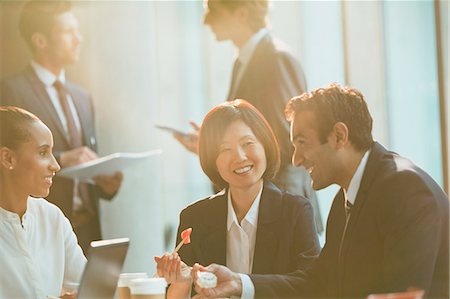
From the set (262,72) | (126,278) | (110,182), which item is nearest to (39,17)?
(110,182)

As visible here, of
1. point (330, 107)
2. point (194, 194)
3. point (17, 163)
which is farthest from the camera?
point (194, 194)

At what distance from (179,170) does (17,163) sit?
1.60 metres

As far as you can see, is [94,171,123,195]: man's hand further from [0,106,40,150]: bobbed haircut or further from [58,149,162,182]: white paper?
[0,106,40,150]: bobbed haircut

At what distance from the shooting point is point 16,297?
2102 mm

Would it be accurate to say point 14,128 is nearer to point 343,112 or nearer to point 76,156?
point 343,112

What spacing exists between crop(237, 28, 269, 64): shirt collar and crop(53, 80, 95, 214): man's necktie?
0.78 m

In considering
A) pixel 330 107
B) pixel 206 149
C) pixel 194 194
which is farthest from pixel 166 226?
pixel 330 107

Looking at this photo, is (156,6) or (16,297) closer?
(16,297)

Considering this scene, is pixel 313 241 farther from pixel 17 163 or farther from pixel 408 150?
pixel 408 150

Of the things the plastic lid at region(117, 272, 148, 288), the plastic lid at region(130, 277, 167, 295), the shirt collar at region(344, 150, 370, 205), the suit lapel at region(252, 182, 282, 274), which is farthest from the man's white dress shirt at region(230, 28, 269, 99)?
the plastic lid at region(130, 277, 167, 295)

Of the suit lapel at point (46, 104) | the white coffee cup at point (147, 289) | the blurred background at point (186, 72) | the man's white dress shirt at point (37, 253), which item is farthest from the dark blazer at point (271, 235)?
the suit lapel at point (46, 104)

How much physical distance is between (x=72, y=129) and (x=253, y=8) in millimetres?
881

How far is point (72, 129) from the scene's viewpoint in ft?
10.8

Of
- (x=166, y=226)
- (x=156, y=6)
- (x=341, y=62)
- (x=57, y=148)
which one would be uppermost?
(x=156, y=6)
